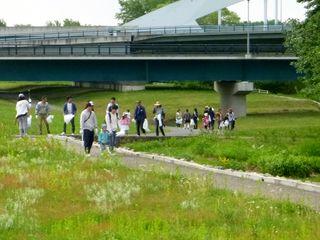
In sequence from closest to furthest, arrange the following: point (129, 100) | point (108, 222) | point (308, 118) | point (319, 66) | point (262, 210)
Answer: point (108, 222), point (262, 210), point (319, 66), point (308, 118), point (129, 100)

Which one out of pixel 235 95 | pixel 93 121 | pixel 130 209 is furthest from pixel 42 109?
pixel 235 95

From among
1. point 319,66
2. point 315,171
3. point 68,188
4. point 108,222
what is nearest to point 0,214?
point 108,222

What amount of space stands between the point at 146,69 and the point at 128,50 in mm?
2419

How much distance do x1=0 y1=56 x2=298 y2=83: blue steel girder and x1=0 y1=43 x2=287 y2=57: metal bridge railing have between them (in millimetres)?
567

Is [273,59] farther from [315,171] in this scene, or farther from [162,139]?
[315,171]

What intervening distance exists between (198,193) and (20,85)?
89305 millimetres

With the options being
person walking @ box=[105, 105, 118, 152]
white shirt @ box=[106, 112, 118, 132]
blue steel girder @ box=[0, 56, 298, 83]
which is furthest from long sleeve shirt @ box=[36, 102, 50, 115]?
blue steel girder @ box=[0, 56, 298, 83]

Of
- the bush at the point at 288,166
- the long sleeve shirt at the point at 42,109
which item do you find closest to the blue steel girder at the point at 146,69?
the long sleeve shirt at the point at 42,109

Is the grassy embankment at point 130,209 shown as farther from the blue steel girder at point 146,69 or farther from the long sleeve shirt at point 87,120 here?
the blue steel girder at point 146,69

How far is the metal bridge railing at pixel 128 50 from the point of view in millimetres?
65912

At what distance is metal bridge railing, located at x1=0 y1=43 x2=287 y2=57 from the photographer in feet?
216

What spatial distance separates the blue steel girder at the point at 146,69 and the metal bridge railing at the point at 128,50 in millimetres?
567

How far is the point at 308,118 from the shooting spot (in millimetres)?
63750

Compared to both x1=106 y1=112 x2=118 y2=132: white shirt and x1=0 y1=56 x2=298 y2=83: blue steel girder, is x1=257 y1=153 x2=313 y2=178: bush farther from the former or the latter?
x1=0 y1=56 x2=298 y2=83: blue steel girder
